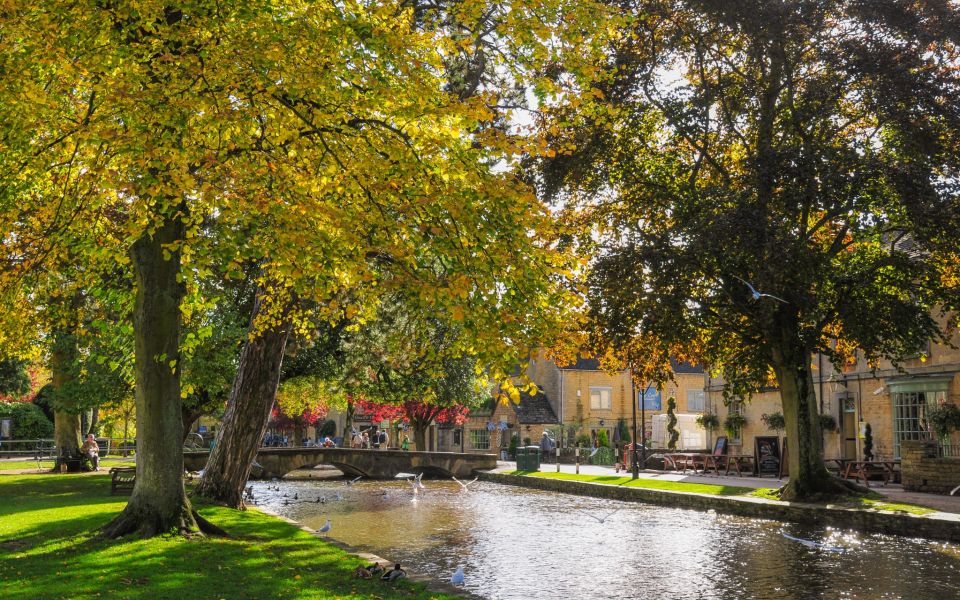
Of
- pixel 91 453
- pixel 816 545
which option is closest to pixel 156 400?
pixel 816 545

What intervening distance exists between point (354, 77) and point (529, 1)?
8.15 ft

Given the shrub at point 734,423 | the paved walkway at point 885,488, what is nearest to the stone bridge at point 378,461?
the paved walkway at point 885,488

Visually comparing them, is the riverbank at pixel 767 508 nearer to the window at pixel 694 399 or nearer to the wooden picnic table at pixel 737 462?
the wooden picnic table at pixel 737 462

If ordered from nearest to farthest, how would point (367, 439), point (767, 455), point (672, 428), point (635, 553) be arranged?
1. point (635, 553)
2. point (767, 455)
3. point (672, 428)
4. point (367, 439)

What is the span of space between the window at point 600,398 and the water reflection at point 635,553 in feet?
126

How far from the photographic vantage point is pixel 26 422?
5009 cm

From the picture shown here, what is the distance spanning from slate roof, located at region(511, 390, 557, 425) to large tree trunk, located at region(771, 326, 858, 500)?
127ft

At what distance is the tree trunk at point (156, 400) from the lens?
12.3 meters

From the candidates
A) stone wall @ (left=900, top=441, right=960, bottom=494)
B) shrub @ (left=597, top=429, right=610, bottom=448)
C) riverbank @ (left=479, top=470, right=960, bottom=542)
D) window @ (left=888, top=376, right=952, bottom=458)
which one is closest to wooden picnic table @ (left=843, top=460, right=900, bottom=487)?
stone wall @ (left=900, top=441, right=960, bottom=494)

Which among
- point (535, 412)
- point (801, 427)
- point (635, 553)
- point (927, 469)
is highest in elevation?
point (801, 427)

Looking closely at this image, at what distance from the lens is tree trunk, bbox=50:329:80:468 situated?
2909 cm

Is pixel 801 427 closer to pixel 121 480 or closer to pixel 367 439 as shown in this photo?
pixel 121 480

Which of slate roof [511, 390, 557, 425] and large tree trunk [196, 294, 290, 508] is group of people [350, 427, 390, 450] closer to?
slate roof [511, 390, 557, 425]

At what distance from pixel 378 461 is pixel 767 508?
85.2 ft
